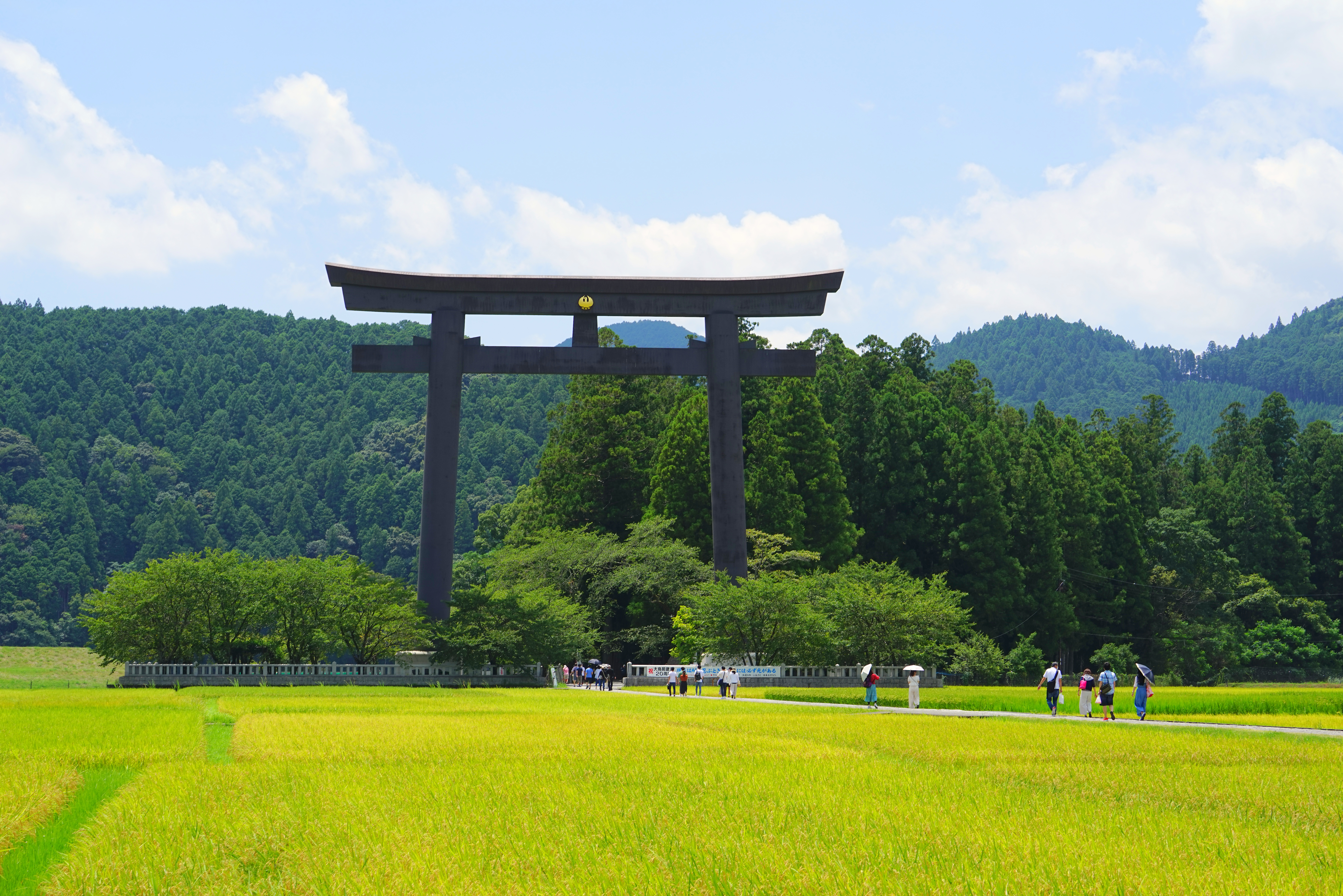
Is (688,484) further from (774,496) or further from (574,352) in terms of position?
(574,352)

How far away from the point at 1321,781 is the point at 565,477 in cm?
5741

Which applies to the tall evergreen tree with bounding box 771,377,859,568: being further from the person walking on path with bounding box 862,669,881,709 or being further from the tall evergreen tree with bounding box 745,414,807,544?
the person walking on path with bounding box 862,669,881,709

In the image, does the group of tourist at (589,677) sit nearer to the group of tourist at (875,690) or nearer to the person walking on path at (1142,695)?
the group of tourist at (875,690)

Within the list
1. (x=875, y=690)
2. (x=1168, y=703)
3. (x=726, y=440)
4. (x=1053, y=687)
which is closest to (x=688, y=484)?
(x=726, y=440)

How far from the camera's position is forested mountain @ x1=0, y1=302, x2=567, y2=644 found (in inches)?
5704

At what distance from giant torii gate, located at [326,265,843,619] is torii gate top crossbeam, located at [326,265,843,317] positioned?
0.04 meters

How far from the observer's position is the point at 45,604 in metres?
136

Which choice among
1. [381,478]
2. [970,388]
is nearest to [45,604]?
[381,478]

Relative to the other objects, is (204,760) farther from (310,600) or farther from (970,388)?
(970,388)

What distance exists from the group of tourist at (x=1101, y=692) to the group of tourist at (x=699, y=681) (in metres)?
9.72

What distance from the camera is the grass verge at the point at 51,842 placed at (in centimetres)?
820

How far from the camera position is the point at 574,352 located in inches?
1887

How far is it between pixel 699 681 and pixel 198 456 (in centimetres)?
14744

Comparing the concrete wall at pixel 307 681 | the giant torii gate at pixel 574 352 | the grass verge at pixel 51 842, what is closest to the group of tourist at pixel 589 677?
the concrete wall at pixel 307 681
